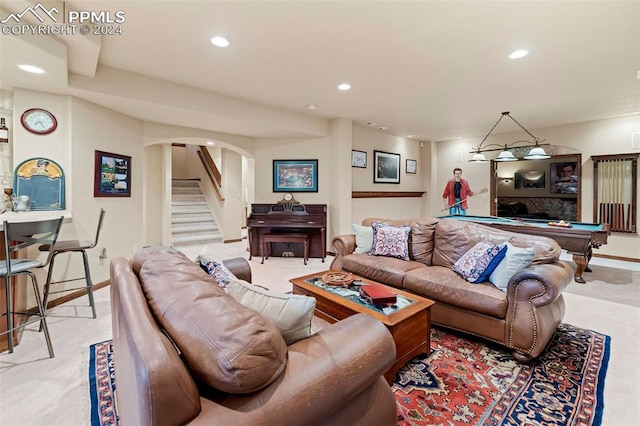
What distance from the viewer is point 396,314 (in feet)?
6.06

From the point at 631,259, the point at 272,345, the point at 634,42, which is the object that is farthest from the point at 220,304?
the point at 631,259

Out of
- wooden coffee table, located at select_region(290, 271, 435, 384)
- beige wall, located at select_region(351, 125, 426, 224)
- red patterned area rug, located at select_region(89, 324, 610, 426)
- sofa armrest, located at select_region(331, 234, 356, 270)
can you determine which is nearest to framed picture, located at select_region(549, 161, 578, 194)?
beige wall, located at select_region(351, 125, 426, 224)

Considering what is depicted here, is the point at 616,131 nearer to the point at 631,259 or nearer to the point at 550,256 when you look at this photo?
the point at 631,259

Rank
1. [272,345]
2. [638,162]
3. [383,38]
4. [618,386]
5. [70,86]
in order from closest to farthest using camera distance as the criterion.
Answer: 1. [272,345]
2. [618,386]
3. [383,38]
4. [70,86]
5. [638,162]

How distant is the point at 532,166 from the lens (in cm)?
645

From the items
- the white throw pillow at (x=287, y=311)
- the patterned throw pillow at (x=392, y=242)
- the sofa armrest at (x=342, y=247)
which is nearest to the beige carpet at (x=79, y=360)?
the sofa armrest at (x=342, y=247)

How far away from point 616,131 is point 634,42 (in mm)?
3465

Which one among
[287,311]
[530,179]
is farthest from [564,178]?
[287,311]

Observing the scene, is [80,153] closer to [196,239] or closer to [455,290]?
[196,239]

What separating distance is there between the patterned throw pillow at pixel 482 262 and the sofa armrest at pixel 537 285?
0.77 feet

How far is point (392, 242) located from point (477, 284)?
100 cm

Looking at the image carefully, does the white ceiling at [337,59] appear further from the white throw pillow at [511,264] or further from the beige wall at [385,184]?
the white throw pillow at [511,264]

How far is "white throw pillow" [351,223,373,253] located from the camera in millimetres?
3346

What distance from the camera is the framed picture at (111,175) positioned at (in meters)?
3.44
